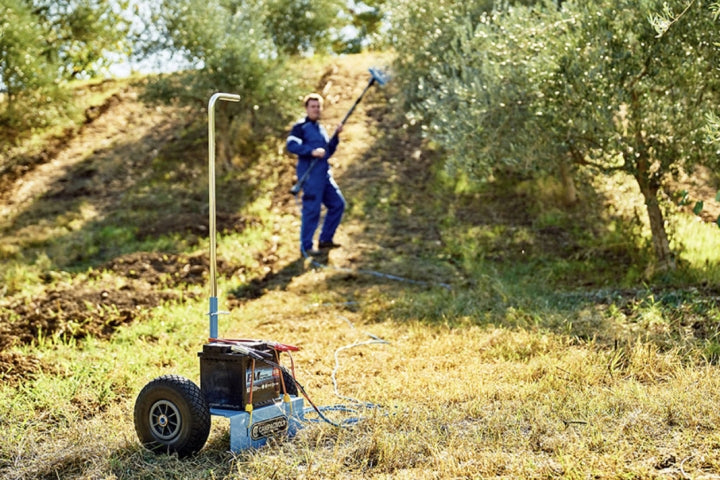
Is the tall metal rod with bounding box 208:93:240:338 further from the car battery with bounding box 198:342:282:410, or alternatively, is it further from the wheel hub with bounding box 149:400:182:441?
the wheel hub with bounding box 149:400:182:441

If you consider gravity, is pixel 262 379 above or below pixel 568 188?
below

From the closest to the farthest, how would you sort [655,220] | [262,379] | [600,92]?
[262,379]
[600,92]
[655,220]

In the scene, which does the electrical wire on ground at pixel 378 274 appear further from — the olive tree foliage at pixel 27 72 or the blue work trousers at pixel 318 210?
the olive tree foliage at pixel 27 72

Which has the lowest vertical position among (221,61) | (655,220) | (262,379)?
(262,379)

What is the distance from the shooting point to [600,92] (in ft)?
25.3

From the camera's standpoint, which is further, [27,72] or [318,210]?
[27,72]

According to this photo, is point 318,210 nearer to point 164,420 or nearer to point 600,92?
point 600,92

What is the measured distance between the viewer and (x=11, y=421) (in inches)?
188

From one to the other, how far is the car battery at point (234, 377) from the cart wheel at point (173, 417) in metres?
0.19

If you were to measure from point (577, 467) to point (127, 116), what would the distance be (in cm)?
1537

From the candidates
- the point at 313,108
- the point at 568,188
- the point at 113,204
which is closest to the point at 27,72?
the point at 113,204

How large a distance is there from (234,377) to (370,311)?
379 cm

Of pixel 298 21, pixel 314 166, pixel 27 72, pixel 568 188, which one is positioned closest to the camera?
pixel 314 166

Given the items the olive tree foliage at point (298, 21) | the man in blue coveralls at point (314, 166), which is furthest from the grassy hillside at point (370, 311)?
the olive tree foliage at point (298, 21)
